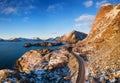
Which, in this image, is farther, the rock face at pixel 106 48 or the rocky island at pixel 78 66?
the rock face at pixel 106 48

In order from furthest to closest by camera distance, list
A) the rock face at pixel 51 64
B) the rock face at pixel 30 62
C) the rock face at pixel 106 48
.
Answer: the rock face at pixel 30 62 < the rock face at pixel 51 64 < the rock face at pixel 106 48

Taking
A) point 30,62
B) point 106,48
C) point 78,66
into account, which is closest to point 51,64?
point 78,66

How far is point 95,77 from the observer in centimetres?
→ 5188

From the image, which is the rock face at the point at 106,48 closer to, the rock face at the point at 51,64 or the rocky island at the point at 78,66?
the rocky island at the point at 78,66

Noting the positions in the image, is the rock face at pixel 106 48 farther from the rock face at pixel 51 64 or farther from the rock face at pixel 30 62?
the rock face at pixel 30 62

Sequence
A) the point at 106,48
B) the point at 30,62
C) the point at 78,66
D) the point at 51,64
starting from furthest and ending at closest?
the point at 30,62
the point at 106,48
the point at 51,64
the point at 78,66

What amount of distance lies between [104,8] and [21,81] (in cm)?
9012

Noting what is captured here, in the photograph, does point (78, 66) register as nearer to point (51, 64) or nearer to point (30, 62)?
point (51, 64)

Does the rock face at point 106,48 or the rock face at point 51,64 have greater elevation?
the rock face at point 106,48

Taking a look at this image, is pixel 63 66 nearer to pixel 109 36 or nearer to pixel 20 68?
pixel 20 68

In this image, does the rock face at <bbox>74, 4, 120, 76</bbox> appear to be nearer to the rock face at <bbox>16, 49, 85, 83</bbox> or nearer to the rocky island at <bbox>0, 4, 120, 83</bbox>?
the rocky island at <bbox>0, 4, 120, 83</bbox>

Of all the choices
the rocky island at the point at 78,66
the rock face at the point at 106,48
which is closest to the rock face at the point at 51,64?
the rocky island at the point at 78,66

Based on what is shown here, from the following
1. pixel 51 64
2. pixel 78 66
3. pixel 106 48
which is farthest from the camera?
pixel 106 48

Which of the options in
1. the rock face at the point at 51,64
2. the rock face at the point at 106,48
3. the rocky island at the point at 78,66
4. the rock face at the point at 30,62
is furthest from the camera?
the rock face at the point at 30,62
